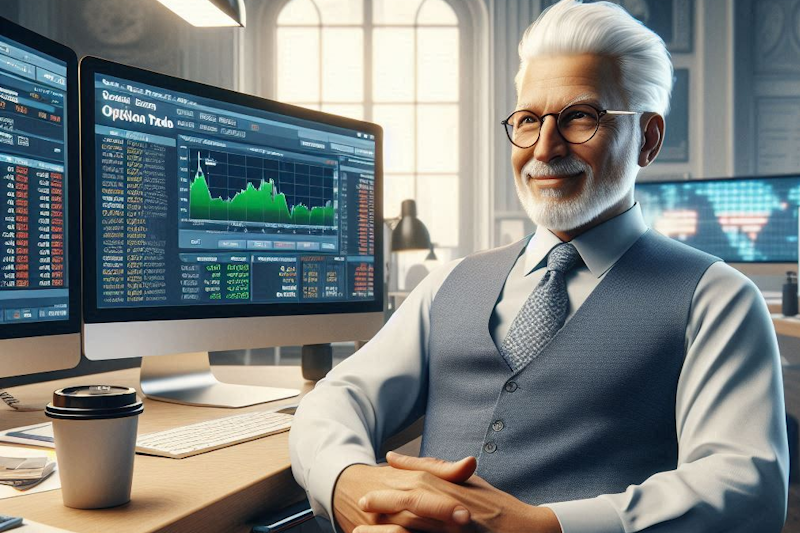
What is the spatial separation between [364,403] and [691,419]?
0.46m

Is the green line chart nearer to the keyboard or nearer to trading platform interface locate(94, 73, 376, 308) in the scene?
trading platform interface locate(94, 73, 376, 308)

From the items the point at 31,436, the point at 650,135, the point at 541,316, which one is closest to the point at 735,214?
the point at 650,135

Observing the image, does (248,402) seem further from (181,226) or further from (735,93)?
(735,93)

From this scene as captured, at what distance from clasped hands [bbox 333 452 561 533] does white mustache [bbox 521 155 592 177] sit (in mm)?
476

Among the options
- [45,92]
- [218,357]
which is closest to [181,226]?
[45,92]

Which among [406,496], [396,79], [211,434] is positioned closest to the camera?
[406,496]

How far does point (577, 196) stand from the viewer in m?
1.12

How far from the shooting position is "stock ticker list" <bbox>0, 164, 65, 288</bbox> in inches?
40.3

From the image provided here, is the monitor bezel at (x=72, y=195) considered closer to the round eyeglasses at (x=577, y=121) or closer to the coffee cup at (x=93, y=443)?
the coffee cup at (x=93, y=443)

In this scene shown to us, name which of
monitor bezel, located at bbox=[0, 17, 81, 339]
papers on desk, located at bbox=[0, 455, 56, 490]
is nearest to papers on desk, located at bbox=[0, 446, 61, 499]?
papers on desk, located at bbox=[0, 455, 56, 490]

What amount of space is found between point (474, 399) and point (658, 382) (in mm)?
250

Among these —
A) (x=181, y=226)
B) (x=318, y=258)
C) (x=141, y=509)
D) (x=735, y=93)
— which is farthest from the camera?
(x=735, y=93)

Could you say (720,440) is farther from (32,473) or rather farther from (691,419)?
(32,473)

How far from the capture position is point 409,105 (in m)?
5.74
